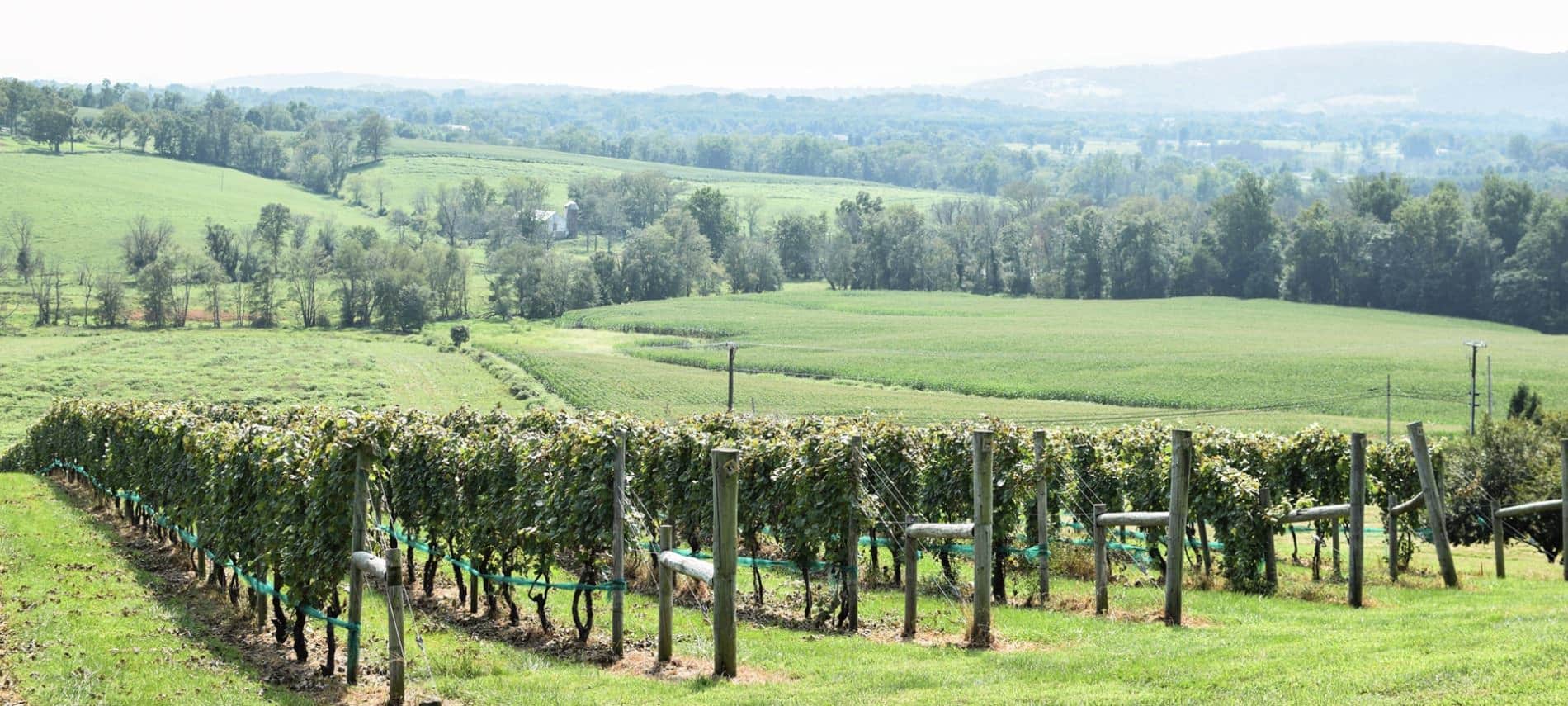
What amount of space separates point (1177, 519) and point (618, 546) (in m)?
6.63

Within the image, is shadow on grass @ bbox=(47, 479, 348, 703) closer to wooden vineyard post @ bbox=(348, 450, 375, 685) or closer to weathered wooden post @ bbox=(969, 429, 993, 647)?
wooden vineyard post @ bbox=(348, 450, 375, 685)

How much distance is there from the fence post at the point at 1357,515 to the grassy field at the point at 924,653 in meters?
0.54

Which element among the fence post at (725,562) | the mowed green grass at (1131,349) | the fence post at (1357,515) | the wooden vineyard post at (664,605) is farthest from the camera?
the mowed green grass at (1131,349)

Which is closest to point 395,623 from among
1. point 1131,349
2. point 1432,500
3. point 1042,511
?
point 1042,511

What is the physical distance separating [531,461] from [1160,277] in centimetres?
13271

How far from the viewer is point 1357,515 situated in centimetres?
1788

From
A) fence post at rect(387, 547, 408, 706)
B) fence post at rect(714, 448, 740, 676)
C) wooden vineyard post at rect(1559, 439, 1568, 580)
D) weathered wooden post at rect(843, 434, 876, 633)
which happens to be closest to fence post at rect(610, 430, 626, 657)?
fence post at rect(714, 448, 740, 676)

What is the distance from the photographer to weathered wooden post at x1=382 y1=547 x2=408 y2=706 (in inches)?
497

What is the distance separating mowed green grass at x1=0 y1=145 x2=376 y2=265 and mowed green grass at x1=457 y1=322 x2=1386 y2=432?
2585 inches

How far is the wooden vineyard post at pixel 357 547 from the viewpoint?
45.8 ft

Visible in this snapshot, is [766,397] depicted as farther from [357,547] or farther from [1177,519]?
[357,547]

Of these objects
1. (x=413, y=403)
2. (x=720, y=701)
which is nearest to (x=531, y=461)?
(x=720, y=701)

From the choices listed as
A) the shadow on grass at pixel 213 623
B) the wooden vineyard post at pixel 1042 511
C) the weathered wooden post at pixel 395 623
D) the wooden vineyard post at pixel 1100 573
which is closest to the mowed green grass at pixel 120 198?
the shadow on grass at pixel 213 623

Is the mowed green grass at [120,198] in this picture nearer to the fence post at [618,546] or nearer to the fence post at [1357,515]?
the fence post at [618,546]
